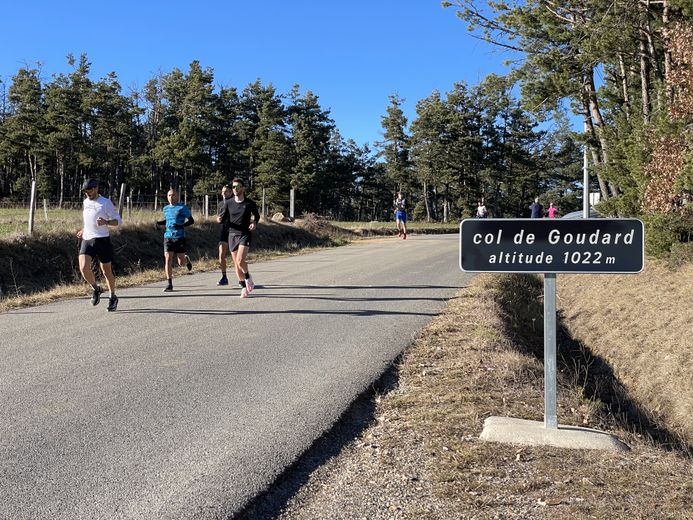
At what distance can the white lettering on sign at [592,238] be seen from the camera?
12.0 feet

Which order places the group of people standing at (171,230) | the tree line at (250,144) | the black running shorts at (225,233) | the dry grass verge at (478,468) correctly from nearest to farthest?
the dry grass verge at (478,468) < the group of people standing at (171,230) < the black running shorts at (225,233) < the tree line at (250,144)

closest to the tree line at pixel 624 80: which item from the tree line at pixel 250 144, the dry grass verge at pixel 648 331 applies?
the dry grass verge at pixel 648 331

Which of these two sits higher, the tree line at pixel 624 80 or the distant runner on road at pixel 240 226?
the tree line at pixel 624 80

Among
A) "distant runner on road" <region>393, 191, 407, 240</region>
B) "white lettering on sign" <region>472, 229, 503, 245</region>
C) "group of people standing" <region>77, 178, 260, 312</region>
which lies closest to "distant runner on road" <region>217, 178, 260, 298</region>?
"group of people standing" <region>77, 178, 260, 312</region>

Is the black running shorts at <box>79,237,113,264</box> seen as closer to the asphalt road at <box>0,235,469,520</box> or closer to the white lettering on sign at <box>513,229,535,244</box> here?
the asphalt road at <box>0,235,469,520</box>

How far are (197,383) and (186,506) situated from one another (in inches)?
81.6

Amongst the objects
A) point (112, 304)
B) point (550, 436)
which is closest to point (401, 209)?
point (112, 304)

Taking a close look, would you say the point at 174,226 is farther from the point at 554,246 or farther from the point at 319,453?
the point at 554,246

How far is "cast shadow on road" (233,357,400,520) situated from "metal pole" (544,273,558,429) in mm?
1243

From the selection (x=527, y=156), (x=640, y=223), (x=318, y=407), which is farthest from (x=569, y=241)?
(x=527, y=156)

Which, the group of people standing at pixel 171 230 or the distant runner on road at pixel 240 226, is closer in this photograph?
the group of people standing at pixel 171 230

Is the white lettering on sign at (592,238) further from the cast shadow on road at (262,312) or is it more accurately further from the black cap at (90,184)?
the black cap at (90,184)

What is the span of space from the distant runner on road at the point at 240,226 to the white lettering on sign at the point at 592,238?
21.1 feet

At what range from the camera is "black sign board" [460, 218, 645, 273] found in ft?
12.0
